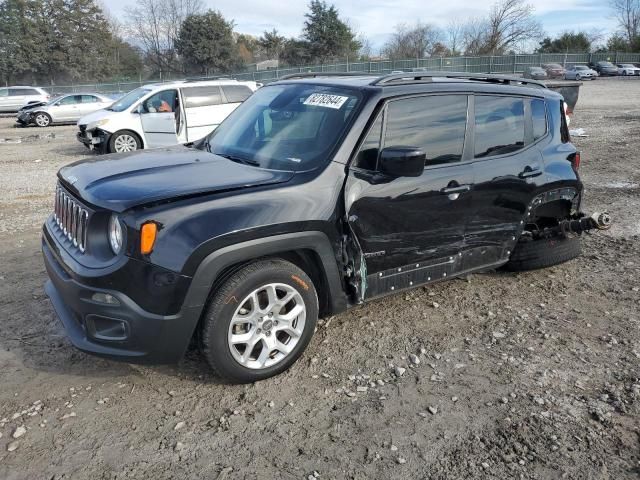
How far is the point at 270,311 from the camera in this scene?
10.8 feet

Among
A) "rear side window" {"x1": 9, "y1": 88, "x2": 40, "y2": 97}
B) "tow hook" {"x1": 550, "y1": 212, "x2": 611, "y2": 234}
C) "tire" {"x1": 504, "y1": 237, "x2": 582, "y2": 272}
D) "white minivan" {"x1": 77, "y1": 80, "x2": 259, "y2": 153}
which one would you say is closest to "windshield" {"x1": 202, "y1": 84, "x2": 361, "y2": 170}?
"tire" {"x1": 504, "y1": 237, "x2": 582, "y2": 272}

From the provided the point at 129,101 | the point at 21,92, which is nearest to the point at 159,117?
the point at 129,101

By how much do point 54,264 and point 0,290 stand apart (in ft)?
5.88

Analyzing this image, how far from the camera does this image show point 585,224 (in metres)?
4.92

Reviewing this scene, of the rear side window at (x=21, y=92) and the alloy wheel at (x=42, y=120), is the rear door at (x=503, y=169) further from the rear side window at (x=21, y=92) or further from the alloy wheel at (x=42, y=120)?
the rear side window at (x=21, y=92)

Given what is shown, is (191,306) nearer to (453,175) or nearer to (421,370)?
(421,370)

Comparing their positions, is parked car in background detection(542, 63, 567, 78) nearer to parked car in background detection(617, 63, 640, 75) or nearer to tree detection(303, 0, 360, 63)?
parked car in background detection(617, 63, 640, 75)

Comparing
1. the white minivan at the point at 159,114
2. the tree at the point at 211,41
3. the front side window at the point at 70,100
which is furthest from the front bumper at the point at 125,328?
the tree at the point at 211,41

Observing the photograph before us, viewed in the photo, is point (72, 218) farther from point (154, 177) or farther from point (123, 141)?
point (123, 141)

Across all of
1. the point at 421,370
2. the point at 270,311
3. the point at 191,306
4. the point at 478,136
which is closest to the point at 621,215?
the point at 478,136

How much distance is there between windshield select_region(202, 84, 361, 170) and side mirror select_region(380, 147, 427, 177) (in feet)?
1.15

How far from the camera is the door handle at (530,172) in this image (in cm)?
445

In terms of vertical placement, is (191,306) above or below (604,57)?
below

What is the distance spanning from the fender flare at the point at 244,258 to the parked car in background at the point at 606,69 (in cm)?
6048
